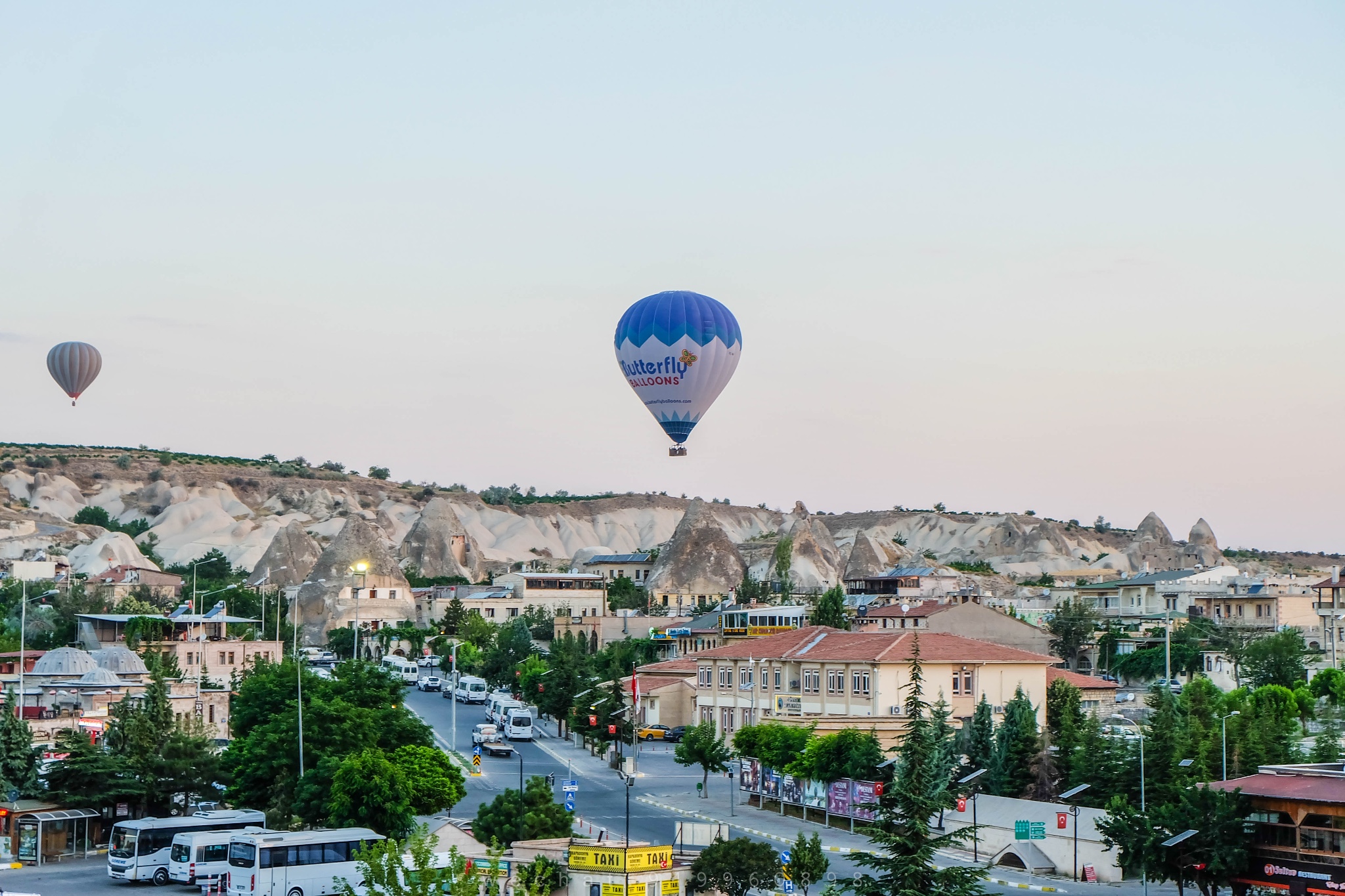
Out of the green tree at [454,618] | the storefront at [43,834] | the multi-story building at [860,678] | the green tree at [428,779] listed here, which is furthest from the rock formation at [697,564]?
the storefront at [43,834]

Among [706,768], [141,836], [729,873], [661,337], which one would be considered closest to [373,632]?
[661,337]

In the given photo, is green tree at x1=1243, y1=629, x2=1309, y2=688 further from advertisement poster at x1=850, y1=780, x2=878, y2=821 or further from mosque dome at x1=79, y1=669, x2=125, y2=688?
mosque dome at x1=79, y1=669, x2=125, y2=688

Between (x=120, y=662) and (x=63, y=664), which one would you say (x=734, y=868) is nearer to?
(x=63, y=664)

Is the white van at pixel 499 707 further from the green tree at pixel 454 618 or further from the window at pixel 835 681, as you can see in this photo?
the green tree at pixel 454 618

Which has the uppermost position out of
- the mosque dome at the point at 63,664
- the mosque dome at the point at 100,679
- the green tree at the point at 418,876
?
the mosque dome at the point at 63,664

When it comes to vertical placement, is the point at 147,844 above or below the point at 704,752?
below

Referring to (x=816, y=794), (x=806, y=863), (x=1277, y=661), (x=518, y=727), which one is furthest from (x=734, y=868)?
(x=1277, y=661)
